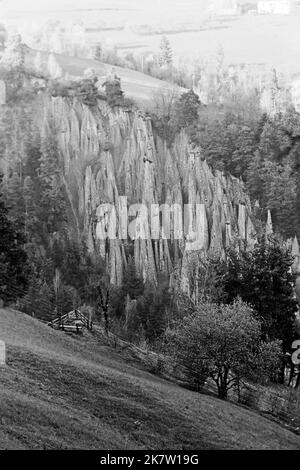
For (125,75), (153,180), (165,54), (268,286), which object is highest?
(165,54)

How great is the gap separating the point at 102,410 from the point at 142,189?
1981 centimetres

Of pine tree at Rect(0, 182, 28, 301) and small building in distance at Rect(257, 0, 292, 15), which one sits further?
small building in distance at Rect(257, 0, 292, 15)

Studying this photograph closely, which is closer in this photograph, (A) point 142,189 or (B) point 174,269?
(B) point 174,269

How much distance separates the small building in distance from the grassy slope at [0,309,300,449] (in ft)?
67.9

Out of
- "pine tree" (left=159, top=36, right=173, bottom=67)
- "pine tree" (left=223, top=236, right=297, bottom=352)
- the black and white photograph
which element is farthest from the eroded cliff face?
"pine tree" (left=159, top=36, right=173, bottom=67)

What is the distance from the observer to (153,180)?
40.1m

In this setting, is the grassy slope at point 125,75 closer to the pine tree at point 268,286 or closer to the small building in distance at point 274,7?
the small building in distance at point 274,7

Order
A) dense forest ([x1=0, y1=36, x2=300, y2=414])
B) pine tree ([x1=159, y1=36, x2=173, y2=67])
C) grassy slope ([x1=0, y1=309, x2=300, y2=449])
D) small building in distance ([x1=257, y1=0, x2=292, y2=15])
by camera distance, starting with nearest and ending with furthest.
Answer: grassy slope ([x1=0, y1=309, x2=300, y2=449]) → dense forest ([x1=0, y1=36, x2=300, y2=414]) → small building in distance ([x1=257, y1=0, x2=292, y2=15]) → pine tree ([x1=159, y1=36, x2=173, y2=67])

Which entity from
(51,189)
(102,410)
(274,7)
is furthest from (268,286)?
(102,410)

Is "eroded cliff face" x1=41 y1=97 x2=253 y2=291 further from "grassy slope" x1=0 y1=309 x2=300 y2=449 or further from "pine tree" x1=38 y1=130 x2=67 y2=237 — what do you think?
"grassy slope" x1=0 y1=309 x2=300 y2=449

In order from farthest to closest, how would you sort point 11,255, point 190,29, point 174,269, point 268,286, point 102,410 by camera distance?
point 190,29
point 174,269
point 268,286
point 11,255
point 102,410

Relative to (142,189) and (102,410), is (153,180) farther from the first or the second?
(102,410)

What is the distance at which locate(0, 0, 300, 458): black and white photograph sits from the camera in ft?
103

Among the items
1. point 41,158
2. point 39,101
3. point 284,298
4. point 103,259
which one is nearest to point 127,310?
point 103,259
